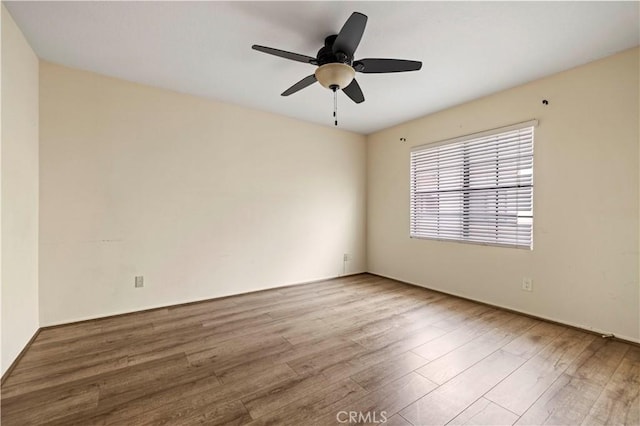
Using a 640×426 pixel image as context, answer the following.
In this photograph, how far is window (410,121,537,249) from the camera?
9.37 ft

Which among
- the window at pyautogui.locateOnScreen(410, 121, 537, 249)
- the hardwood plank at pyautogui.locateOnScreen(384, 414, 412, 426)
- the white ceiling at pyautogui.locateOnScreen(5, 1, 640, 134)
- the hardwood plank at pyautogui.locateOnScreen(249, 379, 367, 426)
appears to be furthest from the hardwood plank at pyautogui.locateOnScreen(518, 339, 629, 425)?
the white ceiling at pyautogui.locateOnScreen(5, 1, 640, 134)

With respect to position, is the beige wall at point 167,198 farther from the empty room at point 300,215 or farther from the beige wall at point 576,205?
the beige wall at point 576,205

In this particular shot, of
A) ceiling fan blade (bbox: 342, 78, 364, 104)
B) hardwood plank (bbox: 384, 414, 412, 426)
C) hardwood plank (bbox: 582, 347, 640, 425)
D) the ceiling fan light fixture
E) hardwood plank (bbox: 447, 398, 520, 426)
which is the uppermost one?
ceiling fan blade (bbox: 342, 78, 364, 104)

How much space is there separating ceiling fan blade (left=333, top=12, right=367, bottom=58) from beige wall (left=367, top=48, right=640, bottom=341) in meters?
2.15

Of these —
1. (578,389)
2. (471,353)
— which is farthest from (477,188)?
(578,389)

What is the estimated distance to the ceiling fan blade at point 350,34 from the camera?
158cm

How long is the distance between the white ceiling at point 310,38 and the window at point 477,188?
2.13ft

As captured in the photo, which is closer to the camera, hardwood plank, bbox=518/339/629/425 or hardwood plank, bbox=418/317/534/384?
hardwood plank, bbox=518/339/629/425

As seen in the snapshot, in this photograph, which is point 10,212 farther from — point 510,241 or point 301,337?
point 510,241

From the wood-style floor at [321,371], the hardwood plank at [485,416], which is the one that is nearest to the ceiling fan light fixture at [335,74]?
the wood-style floor at [321,371]

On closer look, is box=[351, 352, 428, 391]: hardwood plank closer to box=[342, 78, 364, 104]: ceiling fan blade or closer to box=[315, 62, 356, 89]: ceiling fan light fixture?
box=[315, 62, 356, 89]: ceiling fan light fixture

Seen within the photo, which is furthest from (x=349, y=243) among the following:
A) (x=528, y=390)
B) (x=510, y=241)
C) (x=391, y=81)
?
(x=528, y=390)

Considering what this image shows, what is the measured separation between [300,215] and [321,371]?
2.43 metres

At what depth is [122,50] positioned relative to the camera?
2.26 m
